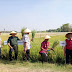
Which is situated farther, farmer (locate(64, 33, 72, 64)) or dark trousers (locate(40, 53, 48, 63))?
dark trousers (locate(40, 53, 48, 63))

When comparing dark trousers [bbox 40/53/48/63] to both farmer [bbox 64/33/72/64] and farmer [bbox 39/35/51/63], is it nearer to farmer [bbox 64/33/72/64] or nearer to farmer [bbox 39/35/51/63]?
farmer [bbox 39/35/51/63]

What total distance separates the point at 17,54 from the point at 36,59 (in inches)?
35.9

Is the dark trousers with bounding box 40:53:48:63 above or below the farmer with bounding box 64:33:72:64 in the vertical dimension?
below

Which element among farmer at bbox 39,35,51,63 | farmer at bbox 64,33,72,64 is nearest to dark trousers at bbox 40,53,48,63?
farmer at bbox 39,35,51,63

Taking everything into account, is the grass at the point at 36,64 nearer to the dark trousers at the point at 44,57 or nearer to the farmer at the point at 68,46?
the dark trousers at the point at 44,57

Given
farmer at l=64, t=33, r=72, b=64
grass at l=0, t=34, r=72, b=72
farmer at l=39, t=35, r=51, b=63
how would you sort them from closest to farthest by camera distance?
grass at l=0, t=34, r=72, b=72 → farmer at l=64, t=33, r=72, b=64 → farmer at l=39, t=35, r=51, b=63

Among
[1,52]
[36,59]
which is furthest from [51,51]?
[1,52]

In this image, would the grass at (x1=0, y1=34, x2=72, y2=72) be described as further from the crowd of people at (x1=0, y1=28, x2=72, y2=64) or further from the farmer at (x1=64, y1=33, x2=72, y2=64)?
the farmer at (x1=64, y1=33, x2=72, y2=64)

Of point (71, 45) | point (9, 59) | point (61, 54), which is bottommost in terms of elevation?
point (9, 59)

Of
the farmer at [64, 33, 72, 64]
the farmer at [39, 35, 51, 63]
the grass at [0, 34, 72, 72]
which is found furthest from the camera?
the farmer at [39, 35, 51, 63]

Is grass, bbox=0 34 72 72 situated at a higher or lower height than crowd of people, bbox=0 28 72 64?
lower

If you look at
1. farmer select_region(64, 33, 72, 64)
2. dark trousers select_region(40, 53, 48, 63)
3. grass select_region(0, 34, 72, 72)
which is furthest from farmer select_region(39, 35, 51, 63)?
farmer select_region(64, 33, 72, 64)

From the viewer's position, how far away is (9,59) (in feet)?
18.7

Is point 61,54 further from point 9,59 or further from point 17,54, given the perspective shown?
point 9,59
